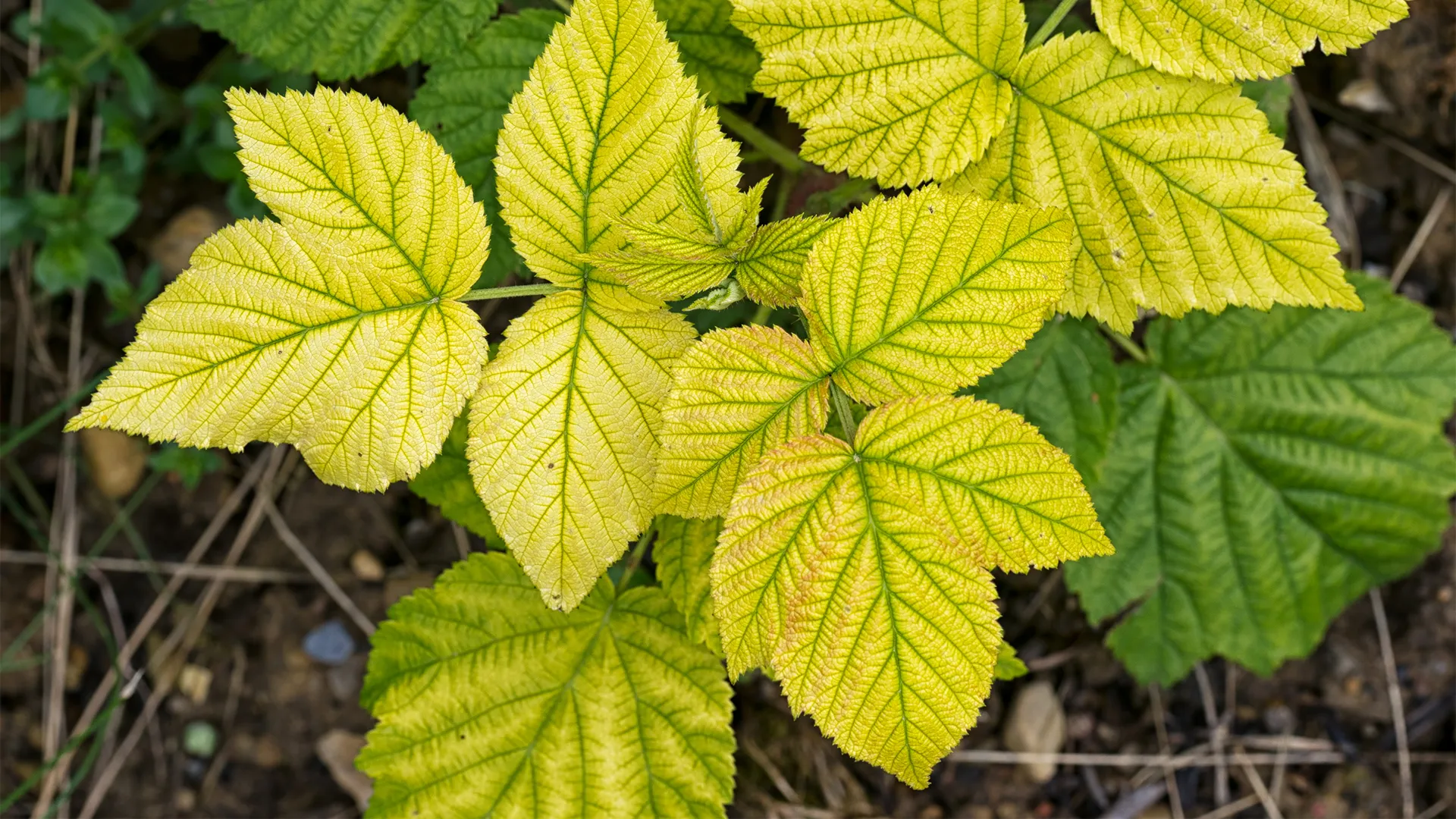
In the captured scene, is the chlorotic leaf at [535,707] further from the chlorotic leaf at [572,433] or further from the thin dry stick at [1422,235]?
the thin dry stick at [1422,235]

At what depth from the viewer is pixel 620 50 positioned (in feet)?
6.61

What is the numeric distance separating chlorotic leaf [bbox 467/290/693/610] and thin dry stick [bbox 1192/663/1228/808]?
102 inches

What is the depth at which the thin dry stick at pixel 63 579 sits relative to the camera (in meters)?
3.88

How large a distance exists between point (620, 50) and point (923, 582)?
3.74 feet

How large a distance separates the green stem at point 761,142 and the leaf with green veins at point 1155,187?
0.68 meters

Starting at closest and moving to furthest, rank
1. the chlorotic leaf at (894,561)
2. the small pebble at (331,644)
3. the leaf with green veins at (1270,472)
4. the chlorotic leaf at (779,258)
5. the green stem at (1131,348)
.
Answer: the chlorotic leaf at (894,561)
the chlorotic leaf at (779,258)
the green stem at (1131,348)
the leaf with green veins at (1270,472)
the small pebble at (331,644)

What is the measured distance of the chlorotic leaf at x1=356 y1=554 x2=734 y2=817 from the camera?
8.21 ft

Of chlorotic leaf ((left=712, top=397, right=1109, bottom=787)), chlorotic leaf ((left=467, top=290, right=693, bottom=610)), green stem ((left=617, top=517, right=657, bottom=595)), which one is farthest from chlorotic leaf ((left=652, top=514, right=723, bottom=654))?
chlorotic leaf ((left=712, top=397, right=1109, bottom=787))

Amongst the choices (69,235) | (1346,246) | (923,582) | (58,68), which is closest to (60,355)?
(69,235)

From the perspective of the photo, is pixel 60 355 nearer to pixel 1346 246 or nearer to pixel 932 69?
pixel 932 69

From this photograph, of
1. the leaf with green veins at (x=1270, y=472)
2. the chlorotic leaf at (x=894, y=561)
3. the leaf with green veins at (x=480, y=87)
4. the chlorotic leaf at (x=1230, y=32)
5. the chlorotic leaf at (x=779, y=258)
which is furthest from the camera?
the leaf with green veins at (x=1270, y=472)

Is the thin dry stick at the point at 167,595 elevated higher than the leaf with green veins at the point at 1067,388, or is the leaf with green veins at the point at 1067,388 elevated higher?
the leaf with green veins at the point at 1067,388

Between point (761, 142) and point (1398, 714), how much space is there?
2955mm

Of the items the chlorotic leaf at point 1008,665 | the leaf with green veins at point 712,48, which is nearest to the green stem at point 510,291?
the leaf with green veins at point 712,48
